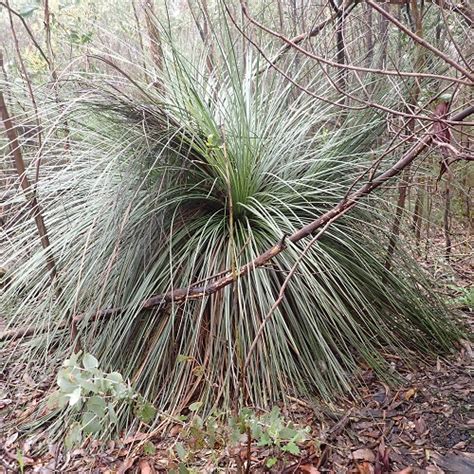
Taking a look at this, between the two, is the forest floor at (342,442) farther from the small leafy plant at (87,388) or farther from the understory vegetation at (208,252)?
the small leafy plant at (87,388)

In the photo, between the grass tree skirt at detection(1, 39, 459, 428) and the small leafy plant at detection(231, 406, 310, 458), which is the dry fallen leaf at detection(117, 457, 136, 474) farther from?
the small leafy plant at detection(231, 406, 310, 458)

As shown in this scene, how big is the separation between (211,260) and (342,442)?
70cm

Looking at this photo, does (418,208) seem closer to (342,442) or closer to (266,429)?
(342,442)

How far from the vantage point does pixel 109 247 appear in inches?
61.7

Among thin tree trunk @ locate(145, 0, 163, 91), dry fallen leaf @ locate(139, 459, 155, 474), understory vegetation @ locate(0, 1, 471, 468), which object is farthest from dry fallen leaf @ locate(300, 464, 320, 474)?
thin tree trunk @ locate(145, 0, 163, 91)

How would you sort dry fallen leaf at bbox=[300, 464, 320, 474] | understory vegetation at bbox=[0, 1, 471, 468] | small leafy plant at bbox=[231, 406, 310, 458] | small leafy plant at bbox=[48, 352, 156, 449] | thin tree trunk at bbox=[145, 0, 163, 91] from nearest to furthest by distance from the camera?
small leafy plant at bbox=[48, 352, 156, 449] → small leafy plant at bbox=[231, 406, 310, 458] → dry fallen leaf at bbox=[300, 464, 320, 474] → understory vegetation at bbox=[0, 1, 471, 468] → thin tree trunk at bbox=[145, 0, 163, 91]

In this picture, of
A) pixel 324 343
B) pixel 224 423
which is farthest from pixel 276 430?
pixel 324 343

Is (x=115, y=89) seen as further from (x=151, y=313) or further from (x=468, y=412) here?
(x=468, y=412)

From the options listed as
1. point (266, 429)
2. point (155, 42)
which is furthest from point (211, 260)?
point (155, 42)

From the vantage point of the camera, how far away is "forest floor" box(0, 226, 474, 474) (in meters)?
1.21

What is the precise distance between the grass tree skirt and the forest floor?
9 cm

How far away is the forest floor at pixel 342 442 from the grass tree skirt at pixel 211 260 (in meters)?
0.09

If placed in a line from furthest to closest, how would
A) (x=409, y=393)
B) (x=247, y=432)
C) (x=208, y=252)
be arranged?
1. (x=208, y=252)
2. (x=409, y=393)
3. (x=247, y=432)

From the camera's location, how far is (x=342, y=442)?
1.31 metres
